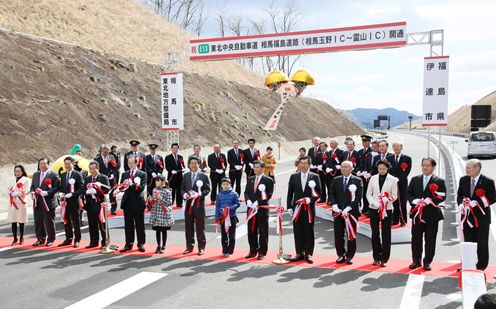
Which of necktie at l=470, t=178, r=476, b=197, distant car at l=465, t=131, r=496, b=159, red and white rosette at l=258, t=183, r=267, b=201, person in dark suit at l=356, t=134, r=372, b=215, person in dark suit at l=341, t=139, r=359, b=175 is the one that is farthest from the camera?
distant car at l=465, t=131, r=496, b=159

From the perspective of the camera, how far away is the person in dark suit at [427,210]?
770 centimetres

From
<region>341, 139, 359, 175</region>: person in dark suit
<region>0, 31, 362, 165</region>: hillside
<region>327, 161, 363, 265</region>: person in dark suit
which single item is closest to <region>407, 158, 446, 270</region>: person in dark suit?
<region>327, 161, 363, 265</region>: person in dark suit

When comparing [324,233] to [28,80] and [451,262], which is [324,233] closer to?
[451,262]

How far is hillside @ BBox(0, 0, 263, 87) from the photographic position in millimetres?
33875

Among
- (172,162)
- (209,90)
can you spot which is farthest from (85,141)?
(209,90)

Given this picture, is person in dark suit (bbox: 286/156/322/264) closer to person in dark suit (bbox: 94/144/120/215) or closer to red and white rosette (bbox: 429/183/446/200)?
red and white rosette (bbox: 429/183/446/200)

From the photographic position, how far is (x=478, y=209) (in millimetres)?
7434

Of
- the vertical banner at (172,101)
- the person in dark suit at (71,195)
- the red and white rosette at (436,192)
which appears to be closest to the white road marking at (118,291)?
the person in dark suit at (71,195)

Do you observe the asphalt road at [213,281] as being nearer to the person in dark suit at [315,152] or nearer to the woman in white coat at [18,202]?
the woman in white coat at [18,202]

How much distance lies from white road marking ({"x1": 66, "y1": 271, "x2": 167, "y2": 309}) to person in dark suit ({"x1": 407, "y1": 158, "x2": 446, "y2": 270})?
4.35 meters

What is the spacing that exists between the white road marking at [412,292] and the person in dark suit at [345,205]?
1.21m

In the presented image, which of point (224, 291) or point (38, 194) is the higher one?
point (38, 194)

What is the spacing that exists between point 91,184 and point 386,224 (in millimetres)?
5888

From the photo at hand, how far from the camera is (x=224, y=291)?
275 inches
